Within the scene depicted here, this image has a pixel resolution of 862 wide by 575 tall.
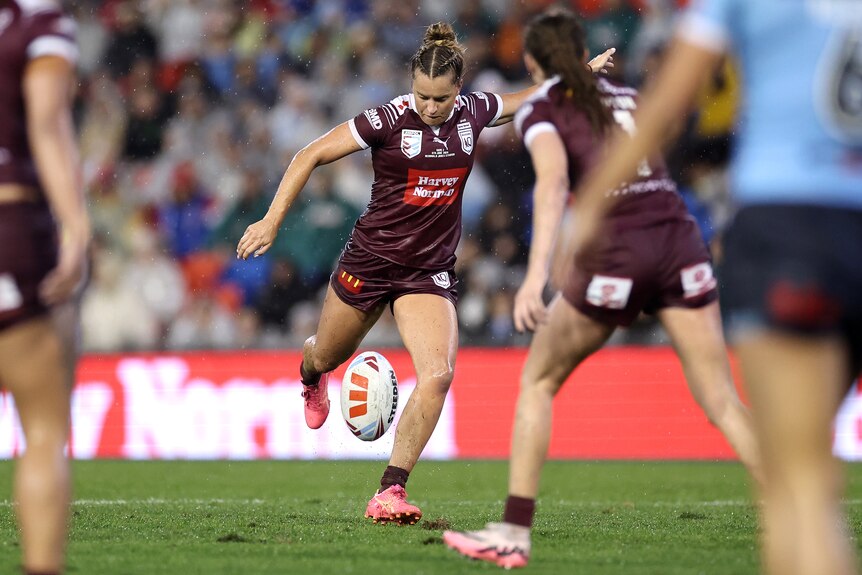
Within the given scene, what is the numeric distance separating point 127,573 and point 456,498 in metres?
4.14

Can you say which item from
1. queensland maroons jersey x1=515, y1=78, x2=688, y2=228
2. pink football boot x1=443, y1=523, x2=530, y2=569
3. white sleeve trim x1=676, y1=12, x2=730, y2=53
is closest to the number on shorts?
queensland maroons jersey x1=515, y1=78, x2=688, y2=228

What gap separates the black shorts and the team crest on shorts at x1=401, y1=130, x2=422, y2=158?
478cm

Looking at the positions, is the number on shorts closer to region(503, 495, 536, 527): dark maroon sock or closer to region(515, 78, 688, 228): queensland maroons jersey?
region(515, 78, 688, 228): queensland maroons jersey

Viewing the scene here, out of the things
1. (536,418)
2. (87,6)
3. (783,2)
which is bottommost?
(536,418)

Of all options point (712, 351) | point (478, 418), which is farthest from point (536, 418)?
point (478, 418)

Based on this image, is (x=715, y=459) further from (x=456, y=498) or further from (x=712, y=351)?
(x=712, y=351)

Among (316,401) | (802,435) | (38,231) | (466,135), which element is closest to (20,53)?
(38,231)

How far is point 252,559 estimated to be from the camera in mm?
5934

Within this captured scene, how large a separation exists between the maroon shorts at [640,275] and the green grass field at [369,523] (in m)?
1.11

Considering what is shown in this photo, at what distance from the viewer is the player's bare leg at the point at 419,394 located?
7.49 m

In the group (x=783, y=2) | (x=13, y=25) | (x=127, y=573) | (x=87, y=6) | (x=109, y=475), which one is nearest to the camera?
(x=783, y=2)

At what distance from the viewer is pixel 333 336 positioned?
831cm

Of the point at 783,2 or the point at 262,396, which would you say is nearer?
the point at 783,2

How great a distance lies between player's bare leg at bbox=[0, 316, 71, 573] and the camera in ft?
13.6
